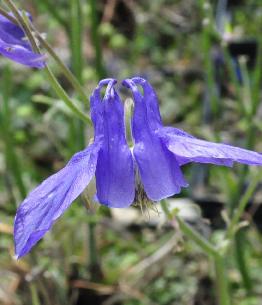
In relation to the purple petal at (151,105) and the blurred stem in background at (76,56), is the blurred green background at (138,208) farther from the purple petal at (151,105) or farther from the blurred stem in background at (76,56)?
the purple petal at (151,105)

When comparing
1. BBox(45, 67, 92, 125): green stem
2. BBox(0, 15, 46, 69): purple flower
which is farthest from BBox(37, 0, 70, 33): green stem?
BBox(45, 67, 92, 125): green stem

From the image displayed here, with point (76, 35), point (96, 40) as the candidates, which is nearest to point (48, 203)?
point (76, 35)

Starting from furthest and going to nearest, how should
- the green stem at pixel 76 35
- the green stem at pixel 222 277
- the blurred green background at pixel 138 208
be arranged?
the blurred green background at pixel 138 208 → the green stem at pixel 76 35 → the green stem at pixel 222 277

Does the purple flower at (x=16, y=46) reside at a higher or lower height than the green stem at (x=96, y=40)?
higher

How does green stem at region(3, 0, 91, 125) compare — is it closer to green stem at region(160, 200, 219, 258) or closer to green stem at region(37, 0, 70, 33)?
green stem at region(160, 200, 219, 258)

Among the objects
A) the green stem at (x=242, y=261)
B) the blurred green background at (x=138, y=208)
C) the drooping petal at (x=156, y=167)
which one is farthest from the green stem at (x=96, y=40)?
the drooping petal at (x=156, y=167)

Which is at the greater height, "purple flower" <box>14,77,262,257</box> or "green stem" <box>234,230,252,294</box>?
"purple flower" <box>14,77,262,257</box>

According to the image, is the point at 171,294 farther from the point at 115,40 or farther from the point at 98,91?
the point at 115,40
